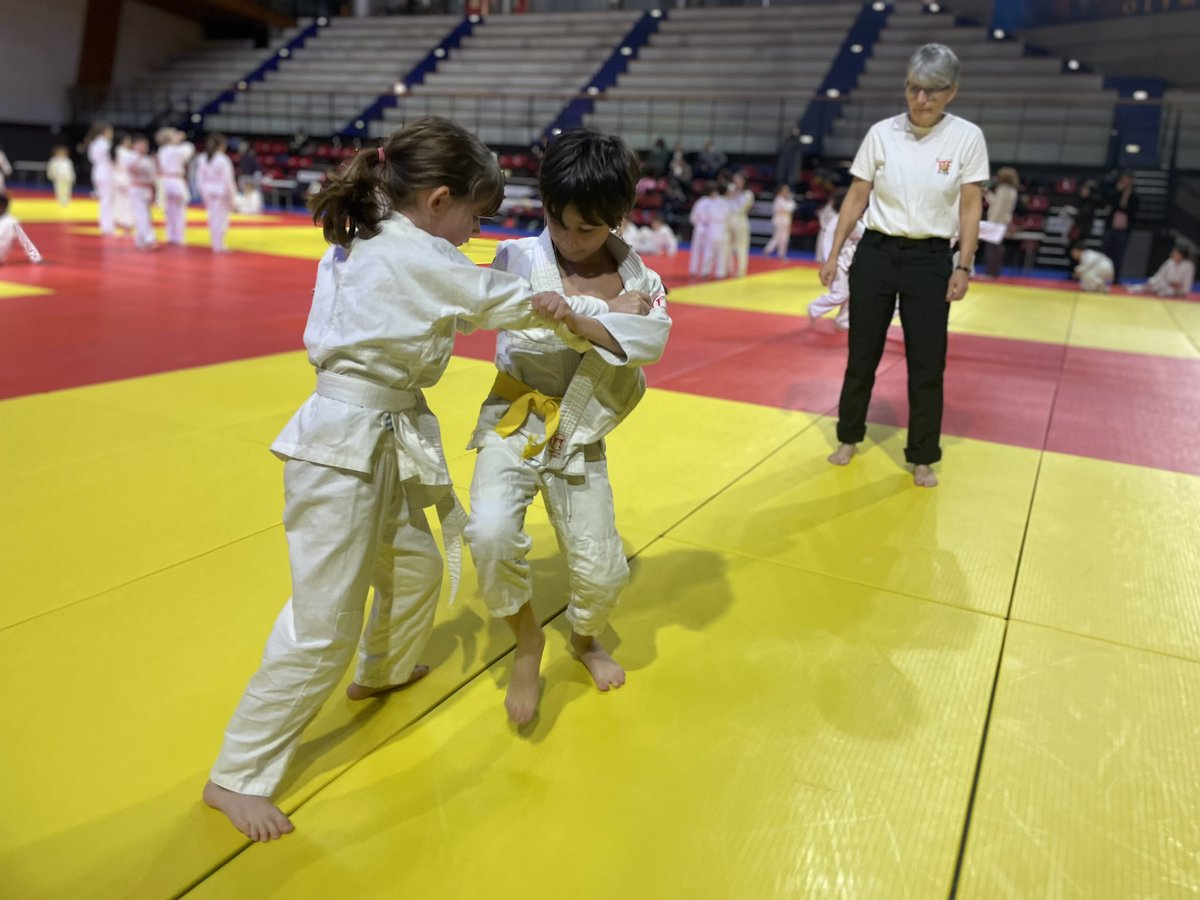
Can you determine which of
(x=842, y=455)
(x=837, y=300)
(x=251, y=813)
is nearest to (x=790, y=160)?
(x=837, y=300)

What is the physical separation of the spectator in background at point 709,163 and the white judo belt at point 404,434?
17.9 metres

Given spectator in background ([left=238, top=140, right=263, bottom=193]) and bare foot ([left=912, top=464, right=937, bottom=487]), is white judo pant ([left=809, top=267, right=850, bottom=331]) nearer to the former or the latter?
bare foot ([left=912, top=464, right=937, bottom=487])

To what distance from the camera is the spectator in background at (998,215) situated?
463 inches

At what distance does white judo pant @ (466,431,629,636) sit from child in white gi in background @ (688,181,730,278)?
10175 millimetres

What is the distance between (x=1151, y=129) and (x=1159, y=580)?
1720 cm

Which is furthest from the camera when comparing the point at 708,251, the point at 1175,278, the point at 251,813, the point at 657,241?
the point at 657,241

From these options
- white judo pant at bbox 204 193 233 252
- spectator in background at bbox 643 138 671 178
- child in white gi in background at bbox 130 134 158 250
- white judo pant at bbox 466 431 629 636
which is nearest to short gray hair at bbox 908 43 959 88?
white judo pant at bbox 466 431 629 636

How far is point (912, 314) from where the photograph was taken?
12.9 ft

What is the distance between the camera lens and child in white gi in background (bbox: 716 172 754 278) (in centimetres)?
1186

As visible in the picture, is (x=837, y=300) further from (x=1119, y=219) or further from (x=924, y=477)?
(x=1119, y=219)

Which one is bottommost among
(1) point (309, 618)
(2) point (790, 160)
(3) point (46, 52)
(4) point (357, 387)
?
(1) point (309, 618)

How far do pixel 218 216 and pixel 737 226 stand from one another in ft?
23.2

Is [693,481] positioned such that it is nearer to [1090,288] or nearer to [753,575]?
[753,575]

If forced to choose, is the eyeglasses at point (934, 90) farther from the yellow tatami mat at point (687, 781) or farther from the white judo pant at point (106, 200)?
the white judo pant at point (106, 200)
